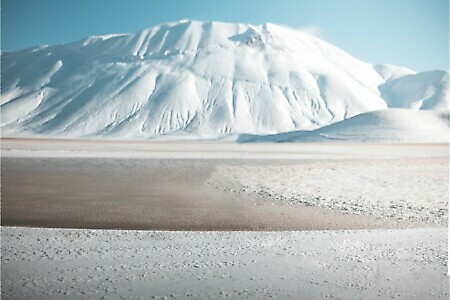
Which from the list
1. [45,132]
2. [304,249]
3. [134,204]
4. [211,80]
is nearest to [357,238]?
[304,249]

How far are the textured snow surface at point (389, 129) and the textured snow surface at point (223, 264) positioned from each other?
259 feet

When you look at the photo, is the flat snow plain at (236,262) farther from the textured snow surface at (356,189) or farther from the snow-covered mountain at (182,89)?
the snow-covered mountain at (182,89)

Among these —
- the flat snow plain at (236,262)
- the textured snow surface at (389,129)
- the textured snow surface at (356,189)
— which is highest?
the flat snow plain at (236,262)

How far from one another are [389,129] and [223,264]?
298ft

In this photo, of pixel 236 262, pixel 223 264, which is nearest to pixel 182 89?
pixel 236 262

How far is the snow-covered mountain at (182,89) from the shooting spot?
466 ft

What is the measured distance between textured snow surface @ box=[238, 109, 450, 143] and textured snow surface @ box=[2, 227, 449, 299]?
7904 centimetres

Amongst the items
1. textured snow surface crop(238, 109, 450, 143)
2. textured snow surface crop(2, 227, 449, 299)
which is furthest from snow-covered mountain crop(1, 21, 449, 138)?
textured snow surface crop(2, 227, 449, 299)

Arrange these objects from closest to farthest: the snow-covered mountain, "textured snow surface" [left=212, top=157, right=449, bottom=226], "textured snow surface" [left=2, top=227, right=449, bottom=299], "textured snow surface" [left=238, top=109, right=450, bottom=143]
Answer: "textured snow surface" [left=2, top=227, right=449, bottom=299] < "textured snow surface" [left=212, top=157, right=449, bottom=226] < "textured snow surface" [left=238, top=109, right=450, bottom=143] < the snow-covered mountain

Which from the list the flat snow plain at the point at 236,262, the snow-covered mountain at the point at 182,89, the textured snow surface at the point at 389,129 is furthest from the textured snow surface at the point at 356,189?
the snow-covered mountain at the point at 182,89

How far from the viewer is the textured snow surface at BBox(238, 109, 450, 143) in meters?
86.9

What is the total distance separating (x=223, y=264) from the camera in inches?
323

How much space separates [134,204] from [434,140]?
281 feet

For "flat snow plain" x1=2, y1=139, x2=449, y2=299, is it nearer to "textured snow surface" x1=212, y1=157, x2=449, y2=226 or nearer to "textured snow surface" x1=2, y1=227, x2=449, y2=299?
"textured snow surface" x1=2, y1=227, x2=449, y2=299
